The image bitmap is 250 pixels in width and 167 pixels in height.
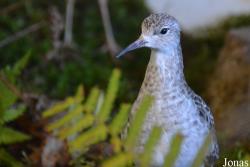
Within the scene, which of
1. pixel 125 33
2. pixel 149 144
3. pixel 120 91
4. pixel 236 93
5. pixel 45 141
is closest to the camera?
pixel 149 144

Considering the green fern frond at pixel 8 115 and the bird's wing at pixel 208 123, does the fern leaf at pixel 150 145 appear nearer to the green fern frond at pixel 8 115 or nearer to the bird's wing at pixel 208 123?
the green fern frond at pixel 8 115

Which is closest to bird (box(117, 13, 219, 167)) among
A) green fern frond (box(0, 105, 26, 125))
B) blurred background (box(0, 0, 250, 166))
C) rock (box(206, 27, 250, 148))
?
green fern frond (box(0, 105, 26, 125))

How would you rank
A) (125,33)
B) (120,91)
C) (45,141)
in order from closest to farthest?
(45,141), (120,91), (125,33)

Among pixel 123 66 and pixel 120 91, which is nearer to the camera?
pixel 120 91

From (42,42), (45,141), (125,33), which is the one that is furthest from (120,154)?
(125,33)

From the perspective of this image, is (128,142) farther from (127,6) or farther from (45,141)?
(127,6)

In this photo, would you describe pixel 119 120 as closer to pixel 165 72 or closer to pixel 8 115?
pixel 8 115

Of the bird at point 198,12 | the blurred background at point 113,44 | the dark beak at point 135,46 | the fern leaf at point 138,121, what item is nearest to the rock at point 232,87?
the blurred background at point 113,44

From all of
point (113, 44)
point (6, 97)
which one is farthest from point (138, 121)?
point (113, 44)
